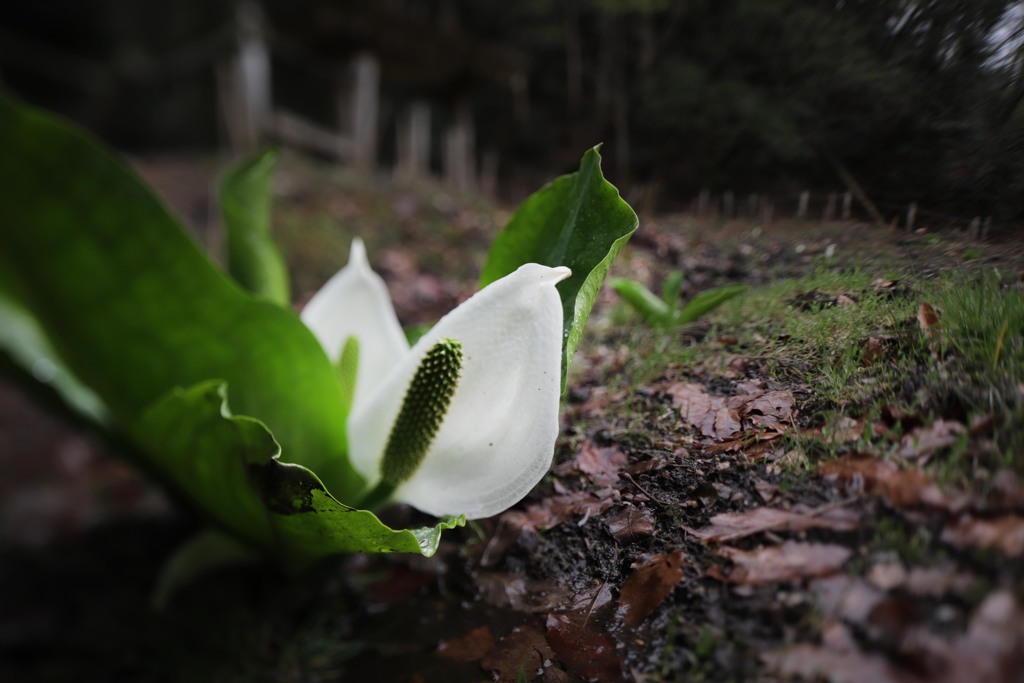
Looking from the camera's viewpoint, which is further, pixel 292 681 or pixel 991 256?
pixel 292 681

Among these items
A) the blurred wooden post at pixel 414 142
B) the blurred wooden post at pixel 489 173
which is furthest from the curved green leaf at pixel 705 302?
the blurred wooden post at pixel 414 142

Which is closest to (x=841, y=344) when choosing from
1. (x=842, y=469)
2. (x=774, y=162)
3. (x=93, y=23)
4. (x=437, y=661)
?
(x=842, y=469)

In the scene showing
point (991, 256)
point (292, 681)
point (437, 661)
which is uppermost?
point (991, 256)

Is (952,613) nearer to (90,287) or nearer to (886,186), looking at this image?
(886,186)

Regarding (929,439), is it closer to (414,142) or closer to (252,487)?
(252,487)

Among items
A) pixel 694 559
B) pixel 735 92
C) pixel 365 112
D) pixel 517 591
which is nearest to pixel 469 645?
pixel 517 591

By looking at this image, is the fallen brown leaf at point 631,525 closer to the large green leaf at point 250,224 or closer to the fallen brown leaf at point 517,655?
the fallen brown leaf at point 517,655

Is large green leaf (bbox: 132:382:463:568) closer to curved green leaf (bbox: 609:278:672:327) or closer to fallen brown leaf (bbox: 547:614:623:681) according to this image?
fallen brown leaf (bbox: 547:614:623:681)
